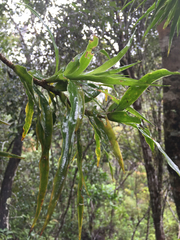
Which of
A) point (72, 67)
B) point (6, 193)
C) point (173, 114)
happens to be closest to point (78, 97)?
point (72, 67)

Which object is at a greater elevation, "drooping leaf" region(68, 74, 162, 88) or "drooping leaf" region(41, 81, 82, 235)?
"drooping leaf" region(68, 74, 162, 88)

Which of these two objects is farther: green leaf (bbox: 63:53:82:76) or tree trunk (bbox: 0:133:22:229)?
tree trunk (bbox: 0:133:22:229)

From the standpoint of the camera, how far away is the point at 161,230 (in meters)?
1.44

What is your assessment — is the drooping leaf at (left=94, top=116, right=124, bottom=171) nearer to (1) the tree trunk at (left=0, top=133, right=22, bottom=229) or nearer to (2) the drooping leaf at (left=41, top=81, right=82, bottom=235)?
(2) the drooping leaf at (left=41, top=81, right=82, bottom=235)

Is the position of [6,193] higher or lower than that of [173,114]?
lower

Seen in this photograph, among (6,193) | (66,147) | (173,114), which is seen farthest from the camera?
(6,193)

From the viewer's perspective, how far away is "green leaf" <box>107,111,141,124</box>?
0.97 feet

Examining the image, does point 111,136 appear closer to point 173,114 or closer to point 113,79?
point 113,79

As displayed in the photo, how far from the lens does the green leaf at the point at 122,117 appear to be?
30cm

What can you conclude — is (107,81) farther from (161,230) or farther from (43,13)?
(161,230)

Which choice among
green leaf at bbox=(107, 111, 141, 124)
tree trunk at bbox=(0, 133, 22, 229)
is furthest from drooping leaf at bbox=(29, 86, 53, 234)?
tree trunk at bbox=(0, 133, 22, 229)

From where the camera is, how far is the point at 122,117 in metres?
0.31

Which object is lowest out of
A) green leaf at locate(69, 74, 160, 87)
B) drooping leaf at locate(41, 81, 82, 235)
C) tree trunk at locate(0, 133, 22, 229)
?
tree trunk at locate(0, 133, 22, 229)

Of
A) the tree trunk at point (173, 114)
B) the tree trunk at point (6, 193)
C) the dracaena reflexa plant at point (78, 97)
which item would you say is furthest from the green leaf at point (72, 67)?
the tree trunk at point (6, 193)
